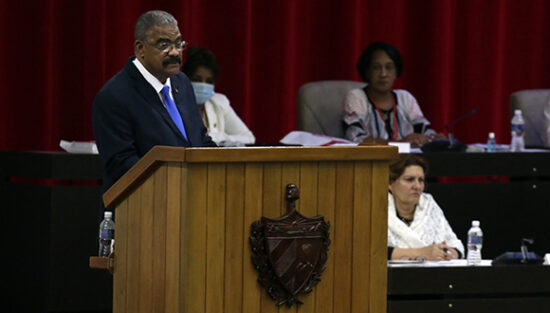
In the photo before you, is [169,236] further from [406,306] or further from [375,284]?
[406,306]

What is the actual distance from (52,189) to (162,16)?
6.31ft

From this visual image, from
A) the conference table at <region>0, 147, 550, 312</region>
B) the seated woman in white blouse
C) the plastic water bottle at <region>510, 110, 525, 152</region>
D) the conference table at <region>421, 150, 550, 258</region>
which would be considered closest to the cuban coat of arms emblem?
the conference table at <region>0, 147, 550, 312</region>

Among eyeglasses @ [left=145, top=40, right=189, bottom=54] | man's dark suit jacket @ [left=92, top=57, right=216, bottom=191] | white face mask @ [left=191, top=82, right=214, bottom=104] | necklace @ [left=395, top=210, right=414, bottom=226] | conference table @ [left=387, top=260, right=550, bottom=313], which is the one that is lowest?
conference table @ [left=387, top=260, right=550, bottom=313]

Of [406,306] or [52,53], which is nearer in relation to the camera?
[406,306]

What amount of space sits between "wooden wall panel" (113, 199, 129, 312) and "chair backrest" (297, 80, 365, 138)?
323cm

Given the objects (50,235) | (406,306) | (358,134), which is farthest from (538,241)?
(50,235)

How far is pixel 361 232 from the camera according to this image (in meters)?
2.43

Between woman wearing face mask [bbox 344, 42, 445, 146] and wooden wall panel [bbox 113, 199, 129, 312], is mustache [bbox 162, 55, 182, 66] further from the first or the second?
woman wearing face mask [bbox 344, 42, 445, 146]

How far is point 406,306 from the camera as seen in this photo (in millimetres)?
3543

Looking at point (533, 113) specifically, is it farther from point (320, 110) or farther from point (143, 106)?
point (143, 106)

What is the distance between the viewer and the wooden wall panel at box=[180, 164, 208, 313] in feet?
7.32

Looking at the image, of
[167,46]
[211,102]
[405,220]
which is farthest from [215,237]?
[211,102]

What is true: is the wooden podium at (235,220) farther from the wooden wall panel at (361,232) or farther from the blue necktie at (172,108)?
the blue necktie at (172,108)

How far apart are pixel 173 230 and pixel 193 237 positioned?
0.07 meters
